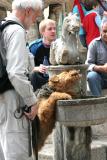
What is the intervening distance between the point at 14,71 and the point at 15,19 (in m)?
0.49

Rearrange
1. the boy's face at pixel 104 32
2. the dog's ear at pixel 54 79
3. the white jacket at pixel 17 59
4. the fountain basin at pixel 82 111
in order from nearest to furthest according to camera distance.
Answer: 1. the white jacket at pixel 17 59
2. the fountain basin at pixel 82 111
3. the dog's ear at pixel 54 79
4. the boy's face at pixel 104 32

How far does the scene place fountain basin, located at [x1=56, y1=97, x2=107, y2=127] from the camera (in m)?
4.31

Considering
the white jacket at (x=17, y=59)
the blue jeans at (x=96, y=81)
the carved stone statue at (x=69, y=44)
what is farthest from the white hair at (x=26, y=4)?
the blue jeans at (x=96, y=81)

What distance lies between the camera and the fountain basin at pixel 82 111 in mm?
4309

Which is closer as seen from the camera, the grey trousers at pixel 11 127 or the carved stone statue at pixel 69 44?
the grey trousers at pixel 11 127

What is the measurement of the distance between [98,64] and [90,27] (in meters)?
1.49

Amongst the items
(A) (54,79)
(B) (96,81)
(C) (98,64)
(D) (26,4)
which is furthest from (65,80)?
(C) (98,64)

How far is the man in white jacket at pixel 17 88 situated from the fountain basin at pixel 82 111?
340 millimetres

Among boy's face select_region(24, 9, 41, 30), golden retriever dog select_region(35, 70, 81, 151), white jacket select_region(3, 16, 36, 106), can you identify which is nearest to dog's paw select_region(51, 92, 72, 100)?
golden retriever dog select_region(35, 70, 81, 151)

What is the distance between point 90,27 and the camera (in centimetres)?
769

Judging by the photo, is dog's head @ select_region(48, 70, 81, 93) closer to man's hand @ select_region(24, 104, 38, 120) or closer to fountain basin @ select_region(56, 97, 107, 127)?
fountain basin @ select_region(56, 97, 107, 127)

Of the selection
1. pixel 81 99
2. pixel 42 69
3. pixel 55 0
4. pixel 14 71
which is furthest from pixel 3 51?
pixel 55 0

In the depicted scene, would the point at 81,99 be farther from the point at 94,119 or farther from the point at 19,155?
the point at 19,155

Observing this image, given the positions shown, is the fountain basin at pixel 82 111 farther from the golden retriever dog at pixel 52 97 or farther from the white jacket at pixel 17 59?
the white jacket at pixel 17 59
